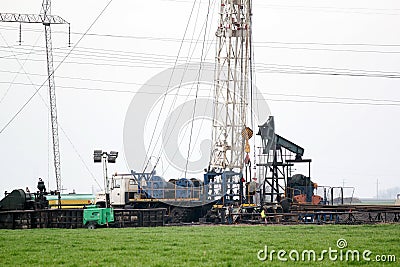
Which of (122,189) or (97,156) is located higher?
(97,156)

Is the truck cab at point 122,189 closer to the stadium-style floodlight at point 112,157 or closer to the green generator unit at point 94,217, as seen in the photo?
the green generator unit at point 94,217

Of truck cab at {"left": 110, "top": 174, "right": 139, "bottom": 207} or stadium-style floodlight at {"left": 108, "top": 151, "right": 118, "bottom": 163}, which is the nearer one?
stadium-style floodlight at {"left": 108, "top": 151, "right": 118, "bottom": 163}

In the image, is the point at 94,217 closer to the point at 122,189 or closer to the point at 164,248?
the point at 122,189

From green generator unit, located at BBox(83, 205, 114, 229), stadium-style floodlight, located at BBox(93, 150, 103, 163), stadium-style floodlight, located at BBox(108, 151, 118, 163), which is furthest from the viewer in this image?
green generator unit, located at BBox(83, 205, 114, 229)

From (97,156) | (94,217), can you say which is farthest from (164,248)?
(94,217)

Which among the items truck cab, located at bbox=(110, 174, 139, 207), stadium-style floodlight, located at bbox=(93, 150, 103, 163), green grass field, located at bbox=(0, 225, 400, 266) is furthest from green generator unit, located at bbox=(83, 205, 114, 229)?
truck cab, located at bbox=(110, 174, 139, 207)

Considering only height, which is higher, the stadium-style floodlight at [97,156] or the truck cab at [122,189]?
the stadium-style floodlight at [97,156]

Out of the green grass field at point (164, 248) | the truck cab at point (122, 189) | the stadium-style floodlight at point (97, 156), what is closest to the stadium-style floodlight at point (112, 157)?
the stadium-style floodlight at point (97, 156)

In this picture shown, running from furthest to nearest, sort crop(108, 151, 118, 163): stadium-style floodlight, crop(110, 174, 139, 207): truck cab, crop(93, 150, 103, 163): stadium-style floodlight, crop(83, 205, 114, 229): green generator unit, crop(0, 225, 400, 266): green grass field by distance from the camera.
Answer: crop(110, 174, 139, 207): truck cab → crop(83, 205, 114, 229): green generator unit → crop(108, 151, 118, 163): stadium-style floodlight → crop(93, 150, 103, 163): stadium-style floodlight → crop(0, 225, 400, 266): green grass field

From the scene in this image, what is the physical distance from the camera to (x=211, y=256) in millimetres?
22484

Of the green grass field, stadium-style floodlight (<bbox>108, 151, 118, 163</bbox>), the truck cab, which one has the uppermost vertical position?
stadium-style floodlight (<bbox>108, 151, 118, 163</bbox>)

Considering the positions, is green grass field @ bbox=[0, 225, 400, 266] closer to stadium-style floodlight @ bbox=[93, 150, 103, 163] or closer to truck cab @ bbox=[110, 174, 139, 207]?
stadium-style floodlight @ bbox=[93, 150, 103, 163]

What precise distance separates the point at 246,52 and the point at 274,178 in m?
10.9

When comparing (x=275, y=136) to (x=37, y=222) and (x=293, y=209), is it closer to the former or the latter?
(x=293, y=209)
